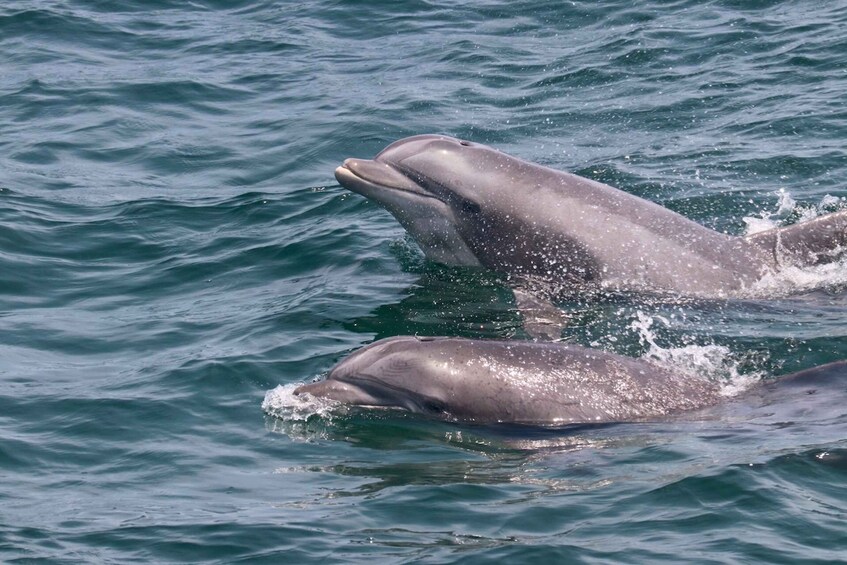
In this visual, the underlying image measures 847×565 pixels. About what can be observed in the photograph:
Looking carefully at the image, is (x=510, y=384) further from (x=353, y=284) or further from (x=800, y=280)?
(x=353, y=284)

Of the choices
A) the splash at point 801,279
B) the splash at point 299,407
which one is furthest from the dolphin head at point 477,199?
the splash at point 299,407

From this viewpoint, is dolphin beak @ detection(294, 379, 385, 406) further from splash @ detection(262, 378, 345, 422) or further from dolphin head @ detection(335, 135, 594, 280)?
dolphin head @ detection(335, 135, 594, 280)

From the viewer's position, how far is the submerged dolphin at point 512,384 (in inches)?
454

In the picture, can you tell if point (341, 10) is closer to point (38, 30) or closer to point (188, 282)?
point (38, 30)

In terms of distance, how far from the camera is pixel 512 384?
38.1ft

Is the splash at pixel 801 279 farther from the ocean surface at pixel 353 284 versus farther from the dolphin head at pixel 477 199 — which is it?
the dolphin head at pixel 477 199

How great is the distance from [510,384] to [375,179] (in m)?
4.51

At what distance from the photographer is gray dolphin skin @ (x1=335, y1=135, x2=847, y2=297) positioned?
14.8m

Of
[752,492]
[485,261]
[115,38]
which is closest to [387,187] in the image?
[485,261]

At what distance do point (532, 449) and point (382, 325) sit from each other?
396 centimetres

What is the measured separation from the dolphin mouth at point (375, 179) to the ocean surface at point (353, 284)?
1.04 meters

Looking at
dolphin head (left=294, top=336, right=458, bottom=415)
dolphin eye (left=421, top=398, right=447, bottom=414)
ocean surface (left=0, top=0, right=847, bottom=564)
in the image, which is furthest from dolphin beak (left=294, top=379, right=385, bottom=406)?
dolphin eye (left=421, top=398, right=447, bottom=414)

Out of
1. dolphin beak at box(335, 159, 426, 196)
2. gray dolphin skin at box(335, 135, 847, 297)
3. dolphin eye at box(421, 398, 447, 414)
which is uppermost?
dolphin beak at box(335, 159, 426, 196)

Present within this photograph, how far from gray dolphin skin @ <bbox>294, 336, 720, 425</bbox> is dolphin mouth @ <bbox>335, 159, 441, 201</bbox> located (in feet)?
12.2
